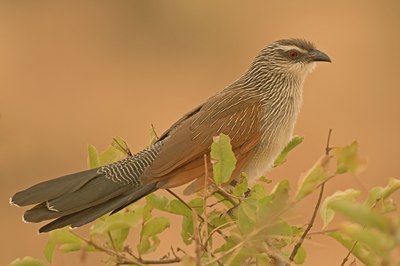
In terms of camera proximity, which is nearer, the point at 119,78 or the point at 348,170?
the point at 348,170

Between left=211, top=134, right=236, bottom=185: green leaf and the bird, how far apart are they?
0.49m

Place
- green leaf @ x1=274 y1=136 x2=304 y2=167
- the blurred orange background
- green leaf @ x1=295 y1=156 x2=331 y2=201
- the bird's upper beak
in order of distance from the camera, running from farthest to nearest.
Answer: the blurred orange background, the bird's upper beak, green leaf @ x1=274 y1=136 x2=304 y2=167, green leaf @ x1=295 y1=156 x2=331 y2=201

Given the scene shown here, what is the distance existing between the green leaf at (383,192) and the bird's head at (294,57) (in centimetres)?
162

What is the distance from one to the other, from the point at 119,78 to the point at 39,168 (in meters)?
2.11

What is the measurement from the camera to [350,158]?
4.68 feet

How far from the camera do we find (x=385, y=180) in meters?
7.96

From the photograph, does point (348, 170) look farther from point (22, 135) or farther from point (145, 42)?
point (145, 42)

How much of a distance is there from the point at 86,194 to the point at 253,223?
91 centimetres

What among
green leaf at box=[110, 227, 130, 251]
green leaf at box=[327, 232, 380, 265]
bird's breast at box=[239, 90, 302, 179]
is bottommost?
green leaf at box=[327, 232, 380, 265]

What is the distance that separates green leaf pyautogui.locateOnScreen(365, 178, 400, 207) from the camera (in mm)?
1814

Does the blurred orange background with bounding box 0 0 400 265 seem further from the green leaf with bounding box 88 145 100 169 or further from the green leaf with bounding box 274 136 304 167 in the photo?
the green leaf with bounding box 88 145 100 169

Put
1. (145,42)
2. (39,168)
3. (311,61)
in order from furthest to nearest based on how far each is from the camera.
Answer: (145,42), (39,168), (311,61)

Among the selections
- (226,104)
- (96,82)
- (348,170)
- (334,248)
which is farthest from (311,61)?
(96,82)

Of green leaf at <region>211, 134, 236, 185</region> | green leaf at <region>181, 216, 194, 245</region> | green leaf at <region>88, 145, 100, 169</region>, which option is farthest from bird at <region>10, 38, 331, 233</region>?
green leaf at <region>211, 134, 236, 185</region>
